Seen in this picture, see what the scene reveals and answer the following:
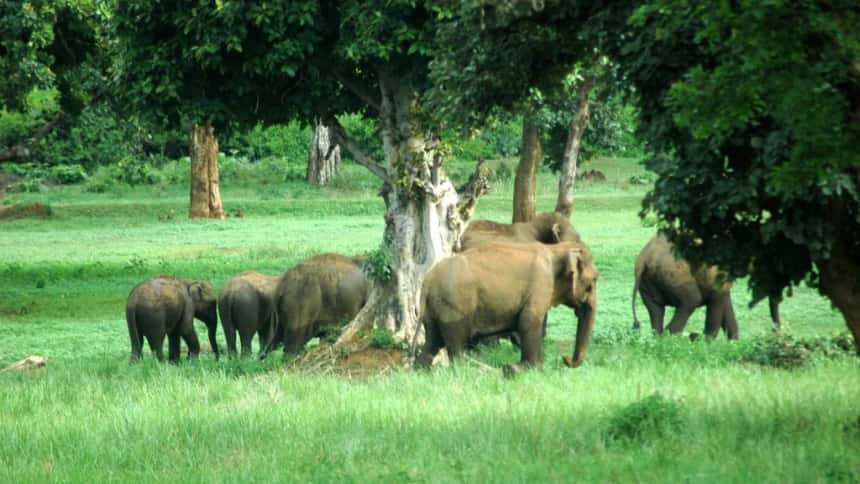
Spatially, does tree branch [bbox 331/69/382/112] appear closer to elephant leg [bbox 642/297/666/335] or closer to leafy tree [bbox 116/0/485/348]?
leafy tree [bbox 116/0/485/348]

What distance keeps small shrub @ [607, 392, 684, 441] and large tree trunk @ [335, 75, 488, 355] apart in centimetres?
694

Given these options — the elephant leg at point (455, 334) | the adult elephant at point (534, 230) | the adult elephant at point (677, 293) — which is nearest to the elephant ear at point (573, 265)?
the elephant leg at point (455, 334)

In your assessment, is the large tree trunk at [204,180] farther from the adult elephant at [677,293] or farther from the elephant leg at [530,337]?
the elephant leg at [530,337]

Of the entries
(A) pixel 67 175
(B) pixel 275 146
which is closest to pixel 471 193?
(A) pixel 67 175

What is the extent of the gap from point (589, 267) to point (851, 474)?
768cm

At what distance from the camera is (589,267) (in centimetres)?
1568

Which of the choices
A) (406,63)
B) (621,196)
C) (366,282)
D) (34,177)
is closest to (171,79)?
(406,63)

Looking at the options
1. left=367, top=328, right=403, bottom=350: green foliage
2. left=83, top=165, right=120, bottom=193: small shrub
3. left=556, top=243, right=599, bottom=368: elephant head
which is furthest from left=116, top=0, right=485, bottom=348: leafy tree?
left=83, top=165, right=120, bottom=193: small shrub

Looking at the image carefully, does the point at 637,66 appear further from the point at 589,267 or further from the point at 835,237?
the point at 589,267

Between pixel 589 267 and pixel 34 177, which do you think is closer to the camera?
pixel 589 267

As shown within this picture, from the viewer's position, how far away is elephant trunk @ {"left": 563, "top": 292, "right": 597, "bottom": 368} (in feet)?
49.0

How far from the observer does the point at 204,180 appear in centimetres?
4103

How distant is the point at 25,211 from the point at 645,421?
114ft

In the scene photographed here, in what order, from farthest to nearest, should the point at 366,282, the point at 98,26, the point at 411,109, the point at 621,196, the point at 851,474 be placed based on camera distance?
1. the point at 621,196
2. the point at 98,26
3. the point at 366,282
4. the point at 411,109
5. the point at 851,474
